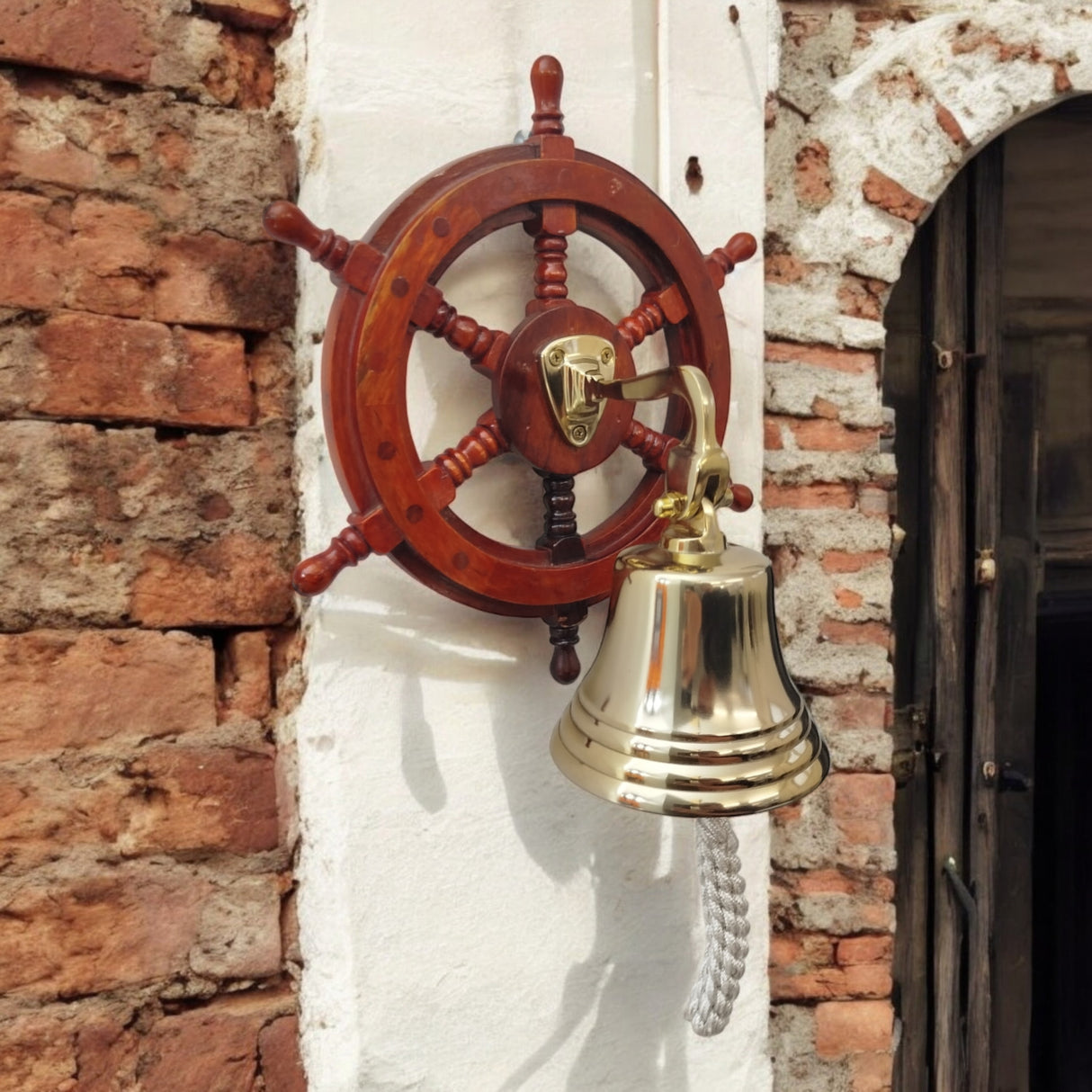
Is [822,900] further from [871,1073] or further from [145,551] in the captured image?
[145,551]

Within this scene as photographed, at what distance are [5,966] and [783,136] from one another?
143 centimetres

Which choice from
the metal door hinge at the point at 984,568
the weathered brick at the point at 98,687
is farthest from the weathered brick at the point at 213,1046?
the metal door hinge at the point at 984,568

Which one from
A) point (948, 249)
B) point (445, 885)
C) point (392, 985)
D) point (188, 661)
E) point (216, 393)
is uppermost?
point (948, 249)

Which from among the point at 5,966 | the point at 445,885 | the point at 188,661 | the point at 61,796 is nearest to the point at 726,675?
the point at 445,885

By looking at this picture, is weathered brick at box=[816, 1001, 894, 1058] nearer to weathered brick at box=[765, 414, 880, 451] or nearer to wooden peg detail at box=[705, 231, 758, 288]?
weathered brick at box=[765, 414, 880, 451]

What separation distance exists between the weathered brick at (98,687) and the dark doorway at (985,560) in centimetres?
122

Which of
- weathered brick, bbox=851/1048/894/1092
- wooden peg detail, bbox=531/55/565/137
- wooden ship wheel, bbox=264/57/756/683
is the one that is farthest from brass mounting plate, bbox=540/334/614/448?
weathered brick, bbox=851/1048/894/1092

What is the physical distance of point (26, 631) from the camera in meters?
1.10

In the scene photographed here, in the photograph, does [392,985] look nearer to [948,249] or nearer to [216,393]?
[216,393]

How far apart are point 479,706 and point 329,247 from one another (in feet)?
1.75

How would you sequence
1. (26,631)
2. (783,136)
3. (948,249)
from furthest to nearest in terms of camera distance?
(948,249) < (783,136) < (26,631)

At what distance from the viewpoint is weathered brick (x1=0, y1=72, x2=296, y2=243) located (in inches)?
42.8

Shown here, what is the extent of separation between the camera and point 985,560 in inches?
71.2

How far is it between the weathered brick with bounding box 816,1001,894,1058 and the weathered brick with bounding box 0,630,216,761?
1.02 m
